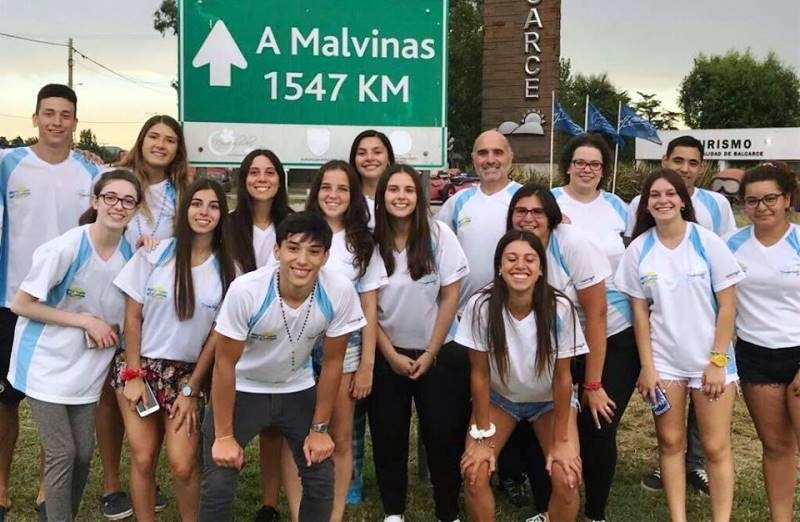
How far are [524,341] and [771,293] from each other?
1358mm

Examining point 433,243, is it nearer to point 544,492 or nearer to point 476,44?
point 544,492

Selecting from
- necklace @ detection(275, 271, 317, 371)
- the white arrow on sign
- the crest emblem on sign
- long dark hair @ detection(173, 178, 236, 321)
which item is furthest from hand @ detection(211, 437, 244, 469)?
the white arrow on sign

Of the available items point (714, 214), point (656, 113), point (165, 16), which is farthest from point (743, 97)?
point (714, 214)

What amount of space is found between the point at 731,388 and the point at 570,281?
97cm

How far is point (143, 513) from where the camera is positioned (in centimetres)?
366

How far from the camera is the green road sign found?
469cm

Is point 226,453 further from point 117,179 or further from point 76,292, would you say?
point 117,179

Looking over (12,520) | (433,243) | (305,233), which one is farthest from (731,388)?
(12,520)

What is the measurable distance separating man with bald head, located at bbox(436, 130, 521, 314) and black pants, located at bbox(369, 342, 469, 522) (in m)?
0.42

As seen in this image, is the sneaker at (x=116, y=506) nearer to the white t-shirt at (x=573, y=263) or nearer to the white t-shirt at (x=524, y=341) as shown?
the white t-shirt at (x=524, y=341)

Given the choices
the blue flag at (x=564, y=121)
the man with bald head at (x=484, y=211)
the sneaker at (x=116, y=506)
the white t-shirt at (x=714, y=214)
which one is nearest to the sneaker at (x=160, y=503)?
the sneaker at (x=116, y=506)

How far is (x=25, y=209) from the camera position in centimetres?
411

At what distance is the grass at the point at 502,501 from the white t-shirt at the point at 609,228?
1.38m

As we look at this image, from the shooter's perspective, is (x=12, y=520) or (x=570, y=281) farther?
(x=12, y=520)
